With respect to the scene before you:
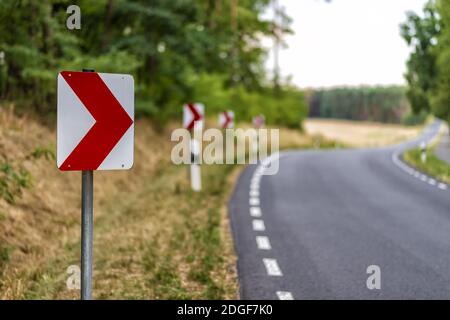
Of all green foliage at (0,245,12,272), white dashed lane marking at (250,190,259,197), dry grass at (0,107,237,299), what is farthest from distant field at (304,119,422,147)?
green foliage at (0,245,12,272)

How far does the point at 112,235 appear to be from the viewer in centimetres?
830

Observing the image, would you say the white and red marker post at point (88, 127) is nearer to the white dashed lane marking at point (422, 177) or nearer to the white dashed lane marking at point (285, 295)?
the white dashed lane marking at point (285, 295)

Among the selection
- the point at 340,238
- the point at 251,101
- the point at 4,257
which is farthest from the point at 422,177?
the point at 251,101

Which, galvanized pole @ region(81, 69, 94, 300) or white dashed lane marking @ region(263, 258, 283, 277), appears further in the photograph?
white dashed lane marking @ region(263, 258, 283, 277)

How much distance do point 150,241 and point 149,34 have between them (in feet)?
39.5

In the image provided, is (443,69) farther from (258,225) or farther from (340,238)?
(340,238)

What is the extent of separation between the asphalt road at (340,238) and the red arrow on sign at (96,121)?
9.11 feet

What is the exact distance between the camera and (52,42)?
13.2 m

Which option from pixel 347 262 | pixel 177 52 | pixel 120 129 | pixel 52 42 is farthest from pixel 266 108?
pixel 120 129

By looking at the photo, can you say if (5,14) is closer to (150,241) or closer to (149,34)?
(150,241)

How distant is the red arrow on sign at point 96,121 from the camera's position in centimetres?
354

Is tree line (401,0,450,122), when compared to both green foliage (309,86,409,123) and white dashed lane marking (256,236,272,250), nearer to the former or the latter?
white dashed lane marking (256,236,272,250)

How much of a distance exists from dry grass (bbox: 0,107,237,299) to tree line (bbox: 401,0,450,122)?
9.58 meters

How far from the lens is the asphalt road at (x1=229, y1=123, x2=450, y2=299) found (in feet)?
19.8
